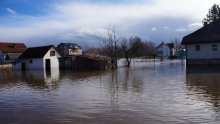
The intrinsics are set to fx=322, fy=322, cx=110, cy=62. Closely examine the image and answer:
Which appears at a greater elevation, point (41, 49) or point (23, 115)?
point (41, 49)

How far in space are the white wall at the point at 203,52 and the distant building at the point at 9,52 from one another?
146 feet

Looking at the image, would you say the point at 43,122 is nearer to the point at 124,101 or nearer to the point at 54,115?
the point at 54,115

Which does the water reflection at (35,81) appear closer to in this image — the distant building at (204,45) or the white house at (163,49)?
the distant building at (204,45)

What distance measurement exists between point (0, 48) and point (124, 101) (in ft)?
213

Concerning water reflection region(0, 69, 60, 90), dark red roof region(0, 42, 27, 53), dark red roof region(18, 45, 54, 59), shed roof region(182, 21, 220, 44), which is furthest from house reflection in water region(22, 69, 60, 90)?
dark red roof region(0, 42, 27, 53)

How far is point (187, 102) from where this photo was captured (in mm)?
13336

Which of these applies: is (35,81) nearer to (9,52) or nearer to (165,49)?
(9,52)

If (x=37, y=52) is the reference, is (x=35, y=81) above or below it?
below

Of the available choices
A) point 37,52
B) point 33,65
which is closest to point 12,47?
point 37,52

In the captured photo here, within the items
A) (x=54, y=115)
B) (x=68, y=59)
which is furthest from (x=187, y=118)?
(x=68, y=59)

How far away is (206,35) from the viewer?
3844 centimetres

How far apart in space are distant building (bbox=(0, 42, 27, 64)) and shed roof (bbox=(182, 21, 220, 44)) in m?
44.5

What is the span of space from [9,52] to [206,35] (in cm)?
4895

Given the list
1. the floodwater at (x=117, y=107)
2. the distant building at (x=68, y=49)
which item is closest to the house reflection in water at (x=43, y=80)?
the floodwater at (x=117, y=107)
